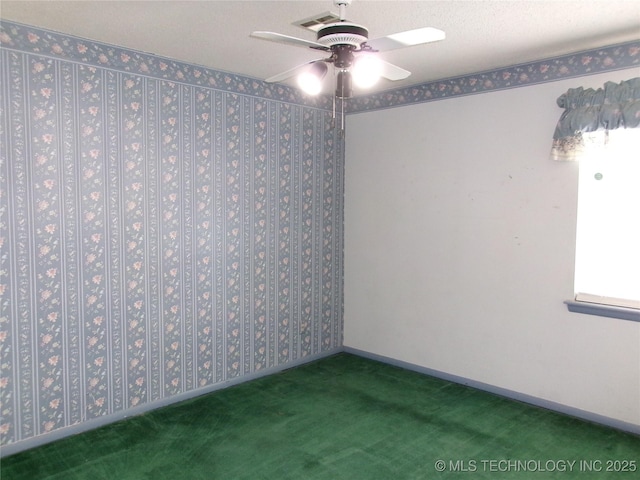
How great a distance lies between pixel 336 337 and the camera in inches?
200

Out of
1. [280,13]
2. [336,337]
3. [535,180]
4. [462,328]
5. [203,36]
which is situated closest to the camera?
[280,13]

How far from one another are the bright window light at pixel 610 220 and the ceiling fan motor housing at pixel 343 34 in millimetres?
2077

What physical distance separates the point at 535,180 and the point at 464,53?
1.05 m

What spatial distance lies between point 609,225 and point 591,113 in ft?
2.56

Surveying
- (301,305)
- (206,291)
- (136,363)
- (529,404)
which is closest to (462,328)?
(529,404)

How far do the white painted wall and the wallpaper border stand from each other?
116 cm

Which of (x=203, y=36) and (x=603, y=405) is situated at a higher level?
(x=203, y=36)

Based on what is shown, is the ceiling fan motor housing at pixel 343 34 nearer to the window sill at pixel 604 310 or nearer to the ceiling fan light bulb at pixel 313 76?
the ceiling fan light bulb at pixel 313 76

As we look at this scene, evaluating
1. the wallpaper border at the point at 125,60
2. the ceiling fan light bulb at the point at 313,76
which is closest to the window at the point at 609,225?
the ceiling fan light bulb at the point at 313,76

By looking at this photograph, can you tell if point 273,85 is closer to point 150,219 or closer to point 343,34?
point 150,219

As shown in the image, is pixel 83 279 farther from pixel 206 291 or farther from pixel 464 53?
pixel 464 53

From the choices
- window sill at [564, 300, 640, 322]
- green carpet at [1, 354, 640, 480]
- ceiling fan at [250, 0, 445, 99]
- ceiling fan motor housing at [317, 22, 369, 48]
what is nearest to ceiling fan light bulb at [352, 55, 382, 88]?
ceiling fan at [250, 0, 445, 99]

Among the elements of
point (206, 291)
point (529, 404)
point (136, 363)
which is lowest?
point (529, 404)

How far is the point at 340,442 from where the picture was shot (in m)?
3.27
